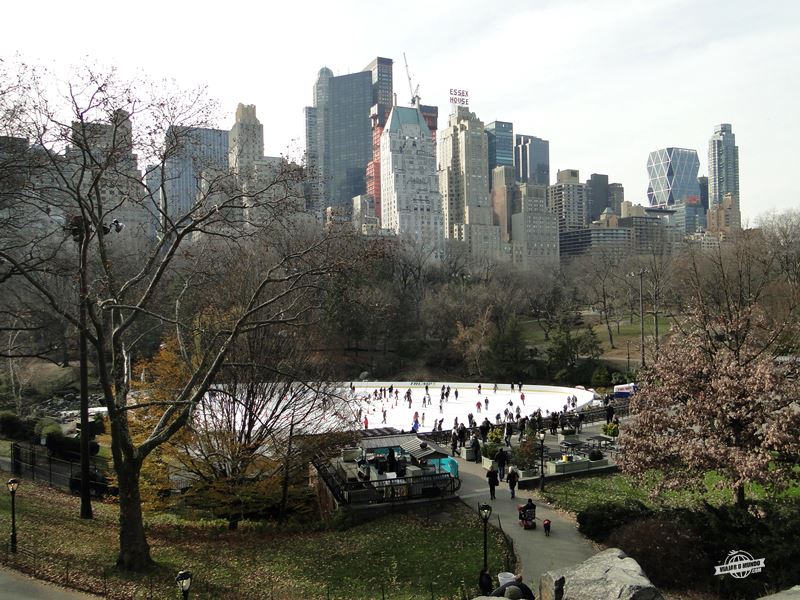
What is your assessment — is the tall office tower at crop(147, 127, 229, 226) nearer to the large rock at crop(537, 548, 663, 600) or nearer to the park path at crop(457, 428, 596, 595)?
the large rock at crop(537, 548, 663, 600)

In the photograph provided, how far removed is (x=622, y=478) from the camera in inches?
859

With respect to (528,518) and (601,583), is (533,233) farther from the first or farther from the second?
(601,583)

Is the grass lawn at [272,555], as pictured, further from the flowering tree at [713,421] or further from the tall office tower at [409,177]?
the tall office tower at [409,177]

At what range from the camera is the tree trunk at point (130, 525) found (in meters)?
12.7

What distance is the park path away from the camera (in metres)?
14.2

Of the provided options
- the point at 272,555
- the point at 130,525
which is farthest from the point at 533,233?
the point at 130,525

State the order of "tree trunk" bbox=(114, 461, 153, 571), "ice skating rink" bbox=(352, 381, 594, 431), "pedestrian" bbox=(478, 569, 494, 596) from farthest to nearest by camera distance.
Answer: "ice skating rink" bbox=(352, 381, 594, 431)
"tree trunk" bbox=(114, 461, 153, 571)
"pedestrian" bbox=(478, 569, 494, 596)

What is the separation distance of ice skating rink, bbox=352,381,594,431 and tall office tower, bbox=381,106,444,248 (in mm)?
114035

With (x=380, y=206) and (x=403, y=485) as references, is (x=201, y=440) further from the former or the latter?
(x=380, y=206)

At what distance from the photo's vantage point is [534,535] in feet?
53.1

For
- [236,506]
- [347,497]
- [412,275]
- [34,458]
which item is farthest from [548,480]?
[412,275]

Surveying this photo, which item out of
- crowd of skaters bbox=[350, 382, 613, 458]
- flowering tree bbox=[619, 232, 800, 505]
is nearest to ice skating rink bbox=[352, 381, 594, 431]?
crowd of skaters bbox=[350, 382, 613, 458]

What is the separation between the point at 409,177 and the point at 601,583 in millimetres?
169363

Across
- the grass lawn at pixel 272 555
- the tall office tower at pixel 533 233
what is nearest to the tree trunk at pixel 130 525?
the grass lawn at pixel 272 555
